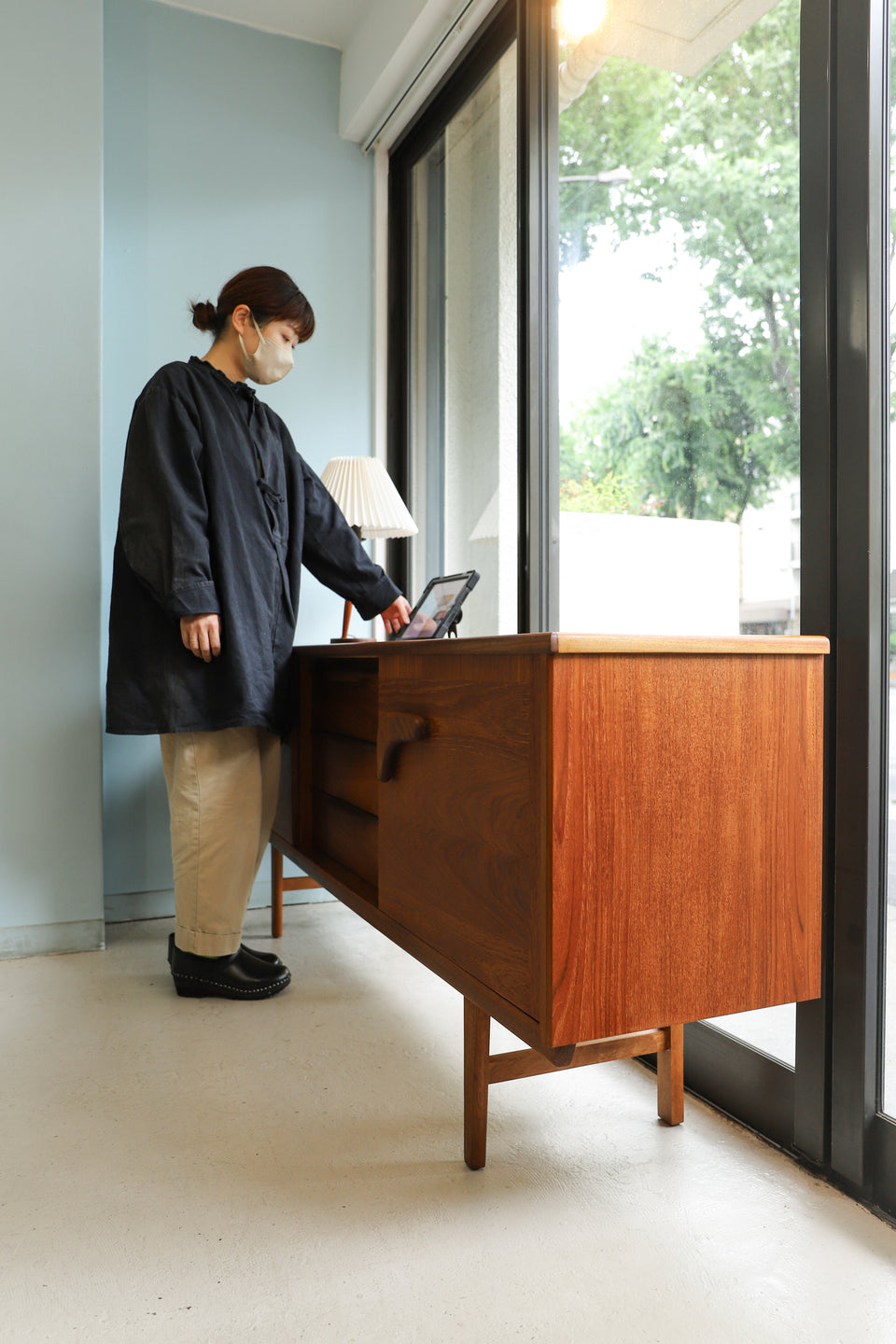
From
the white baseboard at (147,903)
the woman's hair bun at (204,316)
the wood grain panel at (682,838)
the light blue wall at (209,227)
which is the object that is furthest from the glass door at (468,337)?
the wood grain panel at (682,838)

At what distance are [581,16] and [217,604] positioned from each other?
55.7 inches

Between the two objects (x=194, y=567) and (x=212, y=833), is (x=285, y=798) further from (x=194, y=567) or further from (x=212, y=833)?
(x=194, y=567)

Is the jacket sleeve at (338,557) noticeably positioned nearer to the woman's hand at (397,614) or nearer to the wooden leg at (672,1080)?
the woman's hand at (397,614)

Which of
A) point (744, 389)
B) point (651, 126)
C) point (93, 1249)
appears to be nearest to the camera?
point (93, 1249)

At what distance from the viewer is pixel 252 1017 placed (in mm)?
1779

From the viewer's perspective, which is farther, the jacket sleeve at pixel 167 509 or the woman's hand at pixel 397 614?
the woman's hand at pixel 397 614

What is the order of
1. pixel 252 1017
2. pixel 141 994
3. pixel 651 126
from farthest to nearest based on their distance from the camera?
pixel 141 994 → pixel 252 1017 → pixel 651 126

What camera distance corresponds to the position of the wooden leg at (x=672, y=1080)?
131 centimetres

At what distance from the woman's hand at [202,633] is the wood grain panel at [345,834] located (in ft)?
1.25

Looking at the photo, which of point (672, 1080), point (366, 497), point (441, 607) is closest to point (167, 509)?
point (441, 607)

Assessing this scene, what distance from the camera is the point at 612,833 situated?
96 cm

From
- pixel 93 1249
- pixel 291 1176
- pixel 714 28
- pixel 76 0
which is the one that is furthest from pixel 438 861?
pixel 76 0

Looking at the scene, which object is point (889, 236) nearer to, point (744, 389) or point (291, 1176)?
point (744, 389)

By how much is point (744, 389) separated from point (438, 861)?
0.83 m
